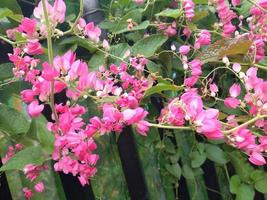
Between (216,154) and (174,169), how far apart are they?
123mm

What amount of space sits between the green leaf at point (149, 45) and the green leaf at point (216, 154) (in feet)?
1.08

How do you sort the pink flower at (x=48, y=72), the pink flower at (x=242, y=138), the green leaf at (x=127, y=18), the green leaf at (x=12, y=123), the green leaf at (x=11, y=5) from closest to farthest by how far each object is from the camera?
the pink flower at (x=48, y=72) < the pink flower at (x=242, y=138) < the green leaf at (x=12, y=123) < the green leaf at (x=11, y=5) < the green leaf at (x=127, y=18)

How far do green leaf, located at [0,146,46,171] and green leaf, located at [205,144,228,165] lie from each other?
532mm

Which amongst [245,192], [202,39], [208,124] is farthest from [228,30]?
[208,124]

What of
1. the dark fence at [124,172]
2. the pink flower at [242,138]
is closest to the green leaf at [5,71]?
the dark fence at [124,172]

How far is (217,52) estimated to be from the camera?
1.17 metres

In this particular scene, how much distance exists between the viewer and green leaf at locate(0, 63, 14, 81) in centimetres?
107

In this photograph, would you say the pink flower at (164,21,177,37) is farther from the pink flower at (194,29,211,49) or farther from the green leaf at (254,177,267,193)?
the green leaf at (254,177,267,193)

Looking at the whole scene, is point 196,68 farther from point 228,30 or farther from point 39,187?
point 39,187

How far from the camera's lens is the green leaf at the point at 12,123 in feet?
3.18

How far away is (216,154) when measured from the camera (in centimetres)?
126

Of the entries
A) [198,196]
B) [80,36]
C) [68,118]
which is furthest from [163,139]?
[68,118]

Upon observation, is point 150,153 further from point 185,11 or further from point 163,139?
point 185,11

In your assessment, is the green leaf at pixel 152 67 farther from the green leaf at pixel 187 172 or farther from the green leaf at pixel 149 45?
the green leaf at pixel 187 172
